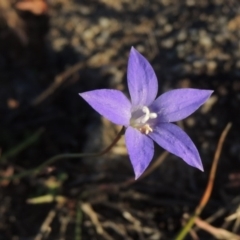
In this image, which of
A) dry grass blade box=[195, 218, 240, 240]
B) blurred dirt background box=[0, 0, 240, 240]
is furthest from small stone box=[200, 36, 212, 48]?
Result: dry grass blade box=[195, 218, 240, 240]

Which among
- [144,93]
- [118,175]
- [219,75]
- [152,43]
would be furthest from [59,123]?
[144,93]

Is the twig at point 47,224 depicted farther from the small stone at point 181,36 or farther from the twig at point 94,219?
the small stone at point 181,36

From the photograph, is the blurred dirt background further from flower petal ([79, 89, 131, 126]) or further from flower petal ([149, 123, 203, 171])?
flower petal ([79, 89, 131, 126])

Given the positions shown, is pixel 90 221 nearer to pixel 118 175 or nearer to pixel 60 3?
pixel 118 175

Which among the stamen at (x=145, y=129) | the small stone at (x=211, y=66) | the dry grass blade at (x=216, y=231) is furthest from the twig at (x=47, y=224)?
the small stone at (x=211, y=66)

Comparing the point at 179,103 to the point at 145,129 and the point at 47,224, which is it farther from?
the point at 47,224
